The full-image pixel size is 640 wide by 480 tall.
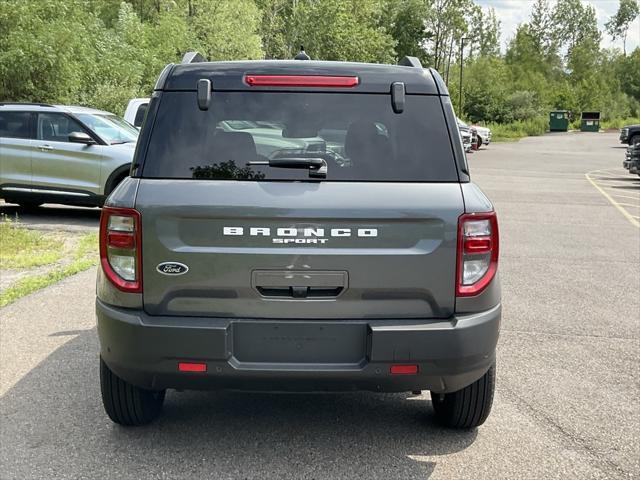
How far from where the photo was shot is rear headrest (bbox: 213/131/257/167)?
3.37 m

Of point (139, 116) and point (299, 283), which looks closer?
point (299, 283)

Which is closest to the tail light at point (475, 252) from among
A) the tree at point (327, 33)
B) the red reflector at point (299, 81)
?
the red reflector at point (299, 81)

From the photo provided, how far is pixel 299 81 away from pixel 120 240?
3.61ft

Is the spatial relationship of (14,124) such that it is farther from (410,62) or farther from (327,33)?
(327,33)

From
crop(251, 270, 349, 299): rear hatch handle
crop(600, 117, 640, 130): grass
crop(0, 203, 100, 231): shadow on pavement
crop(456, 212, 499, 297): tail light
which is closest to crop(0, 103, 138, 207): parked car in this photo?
crop(0, 203, 100, 231): shadow on pavement

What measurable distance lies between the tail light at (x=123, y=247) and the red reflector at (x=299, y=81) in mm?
829

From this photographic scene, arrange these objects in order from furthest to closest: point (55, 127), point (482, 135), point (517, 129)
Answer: point (517, 129), point (482, 135), point (55, 127)

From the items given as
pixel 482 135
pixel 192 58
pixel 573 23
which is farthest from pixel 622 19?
pixel 192 58

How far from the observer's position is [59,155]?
476 inches

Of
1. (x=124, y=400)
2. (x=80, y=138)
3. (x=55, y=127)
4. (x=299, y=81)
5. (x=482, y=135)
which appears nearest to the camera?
(x=299, y=81)

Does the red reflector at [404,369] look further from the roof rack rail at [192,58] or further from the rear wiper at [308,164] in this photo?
the roof rack rail at [192,58]

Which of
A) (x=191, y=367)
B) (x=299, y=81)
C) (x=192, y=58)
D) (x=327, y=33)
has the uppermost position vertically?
(x=327, y=33)

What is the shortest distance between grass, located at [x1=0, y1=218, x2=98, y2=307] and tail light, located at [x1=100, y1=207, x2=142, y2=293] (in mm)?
3979

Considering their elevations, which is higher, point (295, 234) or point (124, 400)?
point (295, 234)
